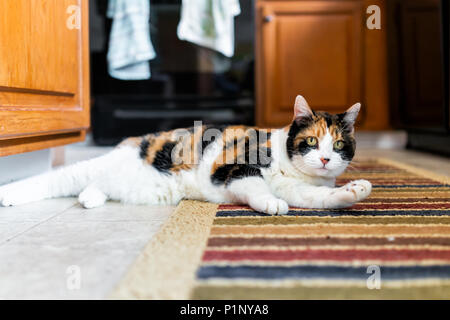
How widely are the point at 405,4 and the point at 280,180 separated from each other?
207cm

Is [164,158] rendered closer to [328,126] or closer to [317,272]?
[328,126]

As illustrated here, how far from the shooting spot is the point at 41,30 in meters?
1.40

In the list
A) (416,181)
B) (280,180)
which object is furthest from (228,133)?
(416,181)

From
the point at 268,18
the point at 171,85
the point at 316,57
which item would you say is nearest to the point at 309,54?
the point at 316,57

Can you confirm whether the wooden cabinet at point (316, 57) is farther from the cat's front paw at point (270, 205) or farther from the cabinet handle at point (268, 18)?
the cat's front paw at point (270, 205)

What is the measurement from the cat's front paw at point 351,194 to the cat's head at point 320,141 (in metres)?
0.08

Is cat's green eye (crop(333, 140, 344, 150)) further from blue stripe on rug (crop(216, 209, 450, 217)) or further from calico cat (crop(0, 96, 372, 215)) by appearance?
blue stripe on rug (crop(216, 209, 450, 217))

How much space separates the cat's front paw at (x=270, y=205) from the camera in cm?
103

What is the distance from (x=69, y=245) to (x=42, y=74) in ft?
2.54

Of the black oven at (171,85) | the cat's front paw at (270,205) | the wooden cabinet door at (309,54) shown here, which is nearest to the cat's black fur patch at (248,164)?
the cat's front paw at (270,205)

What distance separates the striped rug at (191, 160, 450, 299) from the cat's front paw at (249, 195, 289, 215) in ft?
0.05
